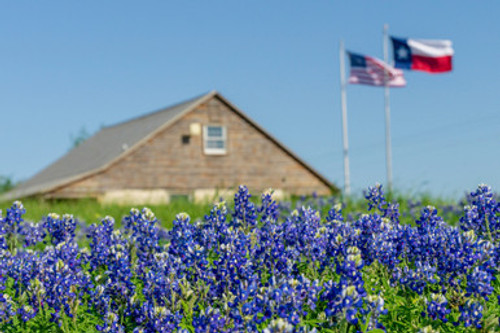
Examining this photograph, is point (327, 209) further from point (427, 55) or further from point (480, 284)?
point (427, 55)

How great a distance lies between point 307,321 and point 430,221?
271 cm

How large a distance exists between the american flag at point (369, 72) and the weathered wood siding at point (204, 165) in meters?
6.30

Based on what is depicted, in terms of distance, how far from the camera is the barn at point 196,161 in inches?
1390

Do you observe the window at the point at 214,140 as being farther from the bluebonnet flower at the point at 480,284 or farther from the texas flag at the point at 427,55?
the bluebonnet flower at the point at 480,284

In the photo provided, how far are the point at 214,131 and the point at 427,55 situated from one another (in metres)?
12.5

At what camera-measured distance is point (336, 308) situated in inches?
180

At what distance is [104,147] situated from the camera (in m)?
42.7

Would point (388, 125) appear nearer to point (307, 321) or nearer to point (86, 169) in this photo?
point (86, 169)

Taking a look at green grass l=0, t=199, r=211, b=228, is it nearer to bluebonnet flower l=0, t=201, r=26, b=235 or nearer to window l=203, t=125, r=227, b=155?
bluebonnet flower l=0, t=201, r=26, b=235

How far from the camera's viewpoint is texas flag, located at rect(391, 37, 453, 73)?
36656 mm

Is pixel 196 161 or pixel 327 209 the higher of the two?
pixel 196 161

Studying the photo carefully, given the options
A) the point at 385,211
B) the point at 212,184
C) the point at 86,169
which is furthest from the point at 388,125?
the point at 385,211

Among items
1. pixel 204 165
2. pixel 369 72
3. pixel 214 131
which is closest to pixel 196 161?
pixel 204 165

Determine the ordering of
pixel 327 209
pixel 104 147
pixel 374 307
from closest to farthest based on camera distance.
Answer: pixel 374 307
pixel 327 209
pixel 104 147
